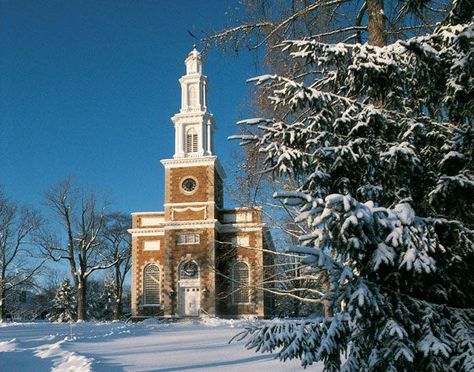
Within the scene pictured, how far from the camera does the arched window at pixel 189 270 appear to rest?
3266 cm

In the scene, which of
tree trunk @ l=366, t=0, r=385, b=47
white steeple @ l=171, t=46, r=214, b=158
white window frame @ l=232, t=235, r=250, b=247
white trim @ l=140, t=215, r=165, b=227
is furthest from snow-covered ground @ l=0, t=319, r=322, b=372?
white steeple @ l=171, t=46, r=214, b=158

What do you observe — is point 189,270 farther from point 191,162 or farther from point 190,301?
point 191,162

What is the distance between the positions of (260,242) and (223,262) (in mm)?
2908

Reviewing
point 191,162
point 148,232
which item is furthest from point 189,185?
point 148,232

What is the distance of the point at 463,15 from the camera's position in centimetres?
417

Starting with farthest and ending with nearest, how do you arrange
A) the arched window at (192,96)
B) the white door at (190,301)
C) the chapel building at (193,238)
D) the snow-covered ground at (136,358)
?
the arched window at (192,96), the chapel building at (193,238), the white door at (190,301), the snow-covered ground at (136,358)

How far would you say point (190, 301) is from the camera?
32062 millimetres

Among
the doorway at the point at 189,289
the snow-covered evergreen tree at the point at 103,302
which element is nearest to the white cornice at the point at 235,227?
the doorway at the point at 189,289

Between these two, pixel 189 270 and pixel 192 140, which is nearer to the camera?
pixel 189 270

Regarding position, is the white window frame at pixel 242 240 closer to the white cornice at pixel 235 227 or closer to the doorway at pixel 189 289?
the white cornice at pixel 235 227

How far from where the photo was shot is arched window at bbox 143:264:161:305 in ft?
109

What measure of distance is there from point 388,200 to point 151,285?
3188 cm

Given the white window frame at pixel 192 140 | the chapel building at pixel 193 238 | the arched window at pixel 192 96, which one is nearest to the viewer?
the chapel building at pixel 193 238

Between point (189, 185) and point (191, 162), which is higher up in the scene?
point (191, 162)
